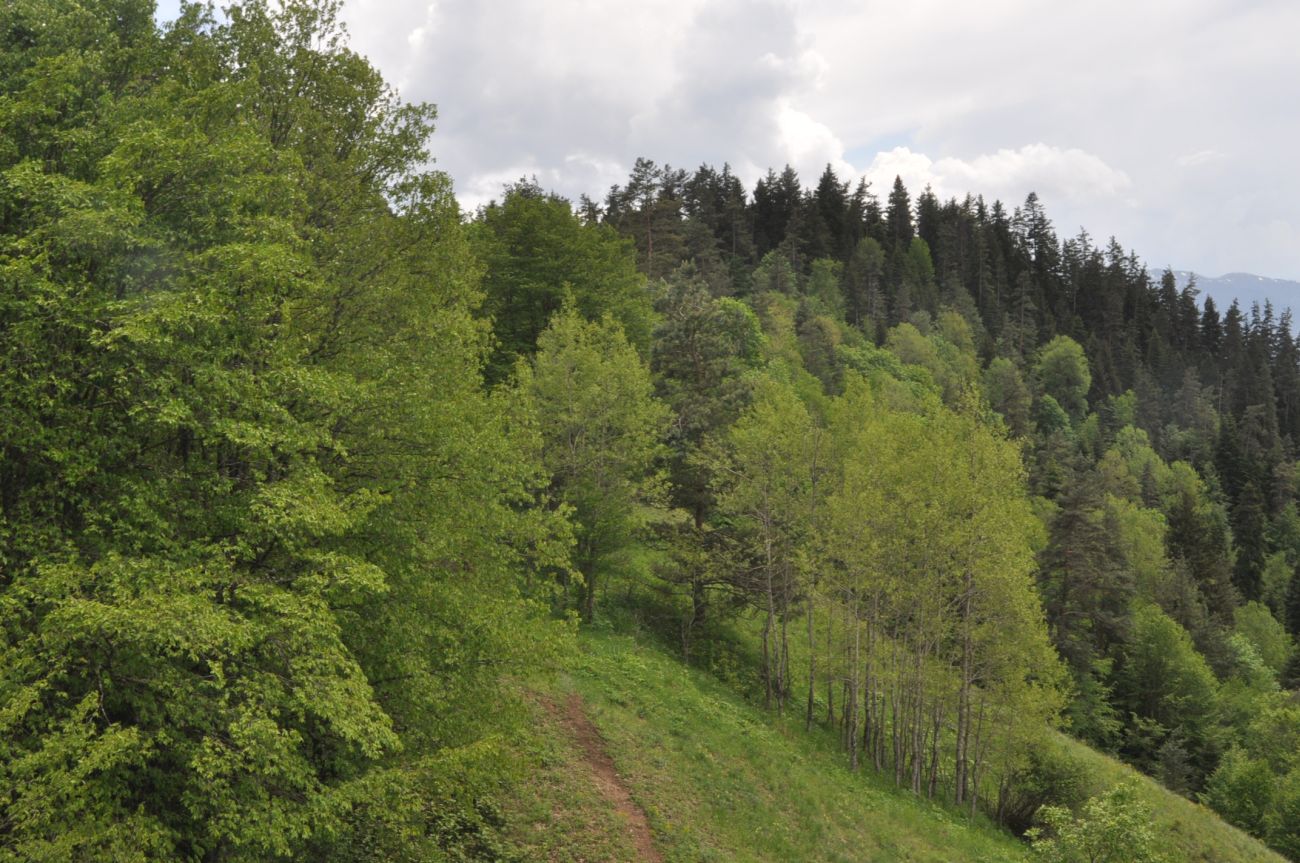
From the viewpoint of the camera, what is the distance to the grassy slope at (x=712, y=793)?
16.4 meters

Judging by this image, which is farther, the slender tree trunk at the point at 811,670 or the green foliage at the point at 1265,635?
the green foliage at the point at 1265,635

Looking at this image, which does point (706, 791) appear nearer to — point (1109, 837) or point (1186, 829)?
point (1109, 837)

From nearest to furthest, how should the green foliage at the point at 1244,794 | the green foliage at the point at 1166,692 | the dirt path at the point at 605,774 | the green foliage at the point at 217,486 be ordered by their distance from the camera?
the green foliage at the point at 217,486
the dirt path at the point at 605,774
the green foliage at the point at 1244,794
the green foliage at the point at 1166,692

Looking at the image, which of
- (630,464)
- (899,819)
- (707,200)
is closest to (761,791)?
(899,819)

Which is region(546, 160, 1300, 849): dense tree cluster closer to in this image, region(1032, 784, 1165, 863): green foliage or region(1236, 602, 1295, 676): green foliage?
region(1236, 602, 1295, 676): green foliage

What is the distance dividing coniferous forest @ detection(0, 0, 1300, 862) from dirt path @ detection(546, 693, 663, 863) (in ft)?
10.1

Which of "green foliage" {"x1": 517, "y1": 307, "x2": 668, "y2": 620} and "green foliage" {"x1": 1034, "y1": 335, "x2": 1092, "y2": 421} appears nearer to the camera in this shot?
"green foliage" {"x1": 517, "y1": 307, "x2": 668, "y2": 620}

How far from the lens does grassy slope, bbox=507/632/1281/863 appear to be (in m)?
16.4

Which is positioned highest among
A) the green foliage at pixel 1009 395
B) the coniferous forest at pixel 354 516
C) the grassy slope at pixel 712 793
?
the green foliage at pixel 1009 395

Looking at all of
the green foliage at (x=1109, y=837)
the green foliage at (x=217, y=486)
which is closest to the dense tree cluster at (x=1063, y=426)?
the green foliage at (x=1109, y=837)

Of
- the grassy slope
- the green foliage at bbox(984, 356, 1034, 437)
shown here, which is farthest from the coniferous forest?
the green foliage at bbox(984, 356, 1034, 437)

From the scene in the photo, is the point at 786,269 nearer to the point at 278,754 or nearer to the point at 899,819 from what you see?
the point at 899,819

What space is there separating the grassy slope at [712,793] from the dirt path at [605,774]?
21 cm

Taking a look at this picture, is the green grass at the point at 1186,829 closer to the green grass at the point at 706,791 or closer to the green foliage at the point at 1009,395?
the green grass at the point at 706,791
